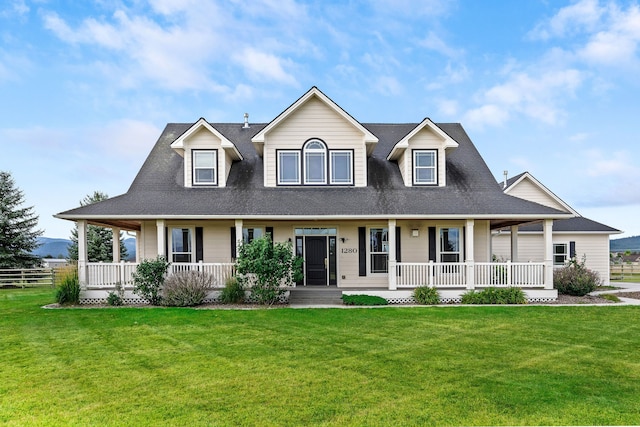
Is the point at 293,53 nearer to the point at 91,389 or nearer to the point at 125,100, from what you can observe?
the point at 125,100

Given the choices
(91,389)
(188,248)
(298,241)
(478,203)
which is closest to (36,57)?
(188,248)

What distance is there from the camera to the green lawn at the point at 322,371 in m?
5.07

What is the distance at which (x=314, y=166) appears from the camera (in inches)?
679

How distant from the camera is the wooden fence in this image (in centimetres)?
2534

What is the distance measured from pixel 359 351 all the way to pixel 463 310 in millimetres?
6403

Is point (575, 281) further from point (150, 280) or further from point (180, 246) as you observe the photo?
point (150, 280)

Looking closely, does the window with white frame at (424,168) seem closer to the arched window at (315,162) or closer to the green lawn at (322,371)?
the arched window at (315,162)

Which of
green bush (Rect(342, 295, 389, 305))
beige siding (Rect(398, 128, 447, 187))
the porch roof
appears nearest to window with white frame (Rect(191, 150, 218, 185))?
the porch roof

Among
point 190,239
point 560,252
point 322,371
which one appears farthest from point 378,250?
point 560,252

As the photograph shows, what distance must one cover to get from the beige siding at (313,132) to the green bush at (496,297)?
242 inches

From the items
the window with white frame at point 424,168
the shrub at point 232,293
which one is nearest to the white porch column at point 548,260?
the window with white frame at point 424,168

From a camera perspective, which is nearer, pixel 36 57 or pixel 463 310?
pixel 463 310

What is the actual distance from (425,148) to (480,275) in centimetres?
555

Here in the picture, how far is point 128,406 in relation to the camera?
5.34 m
